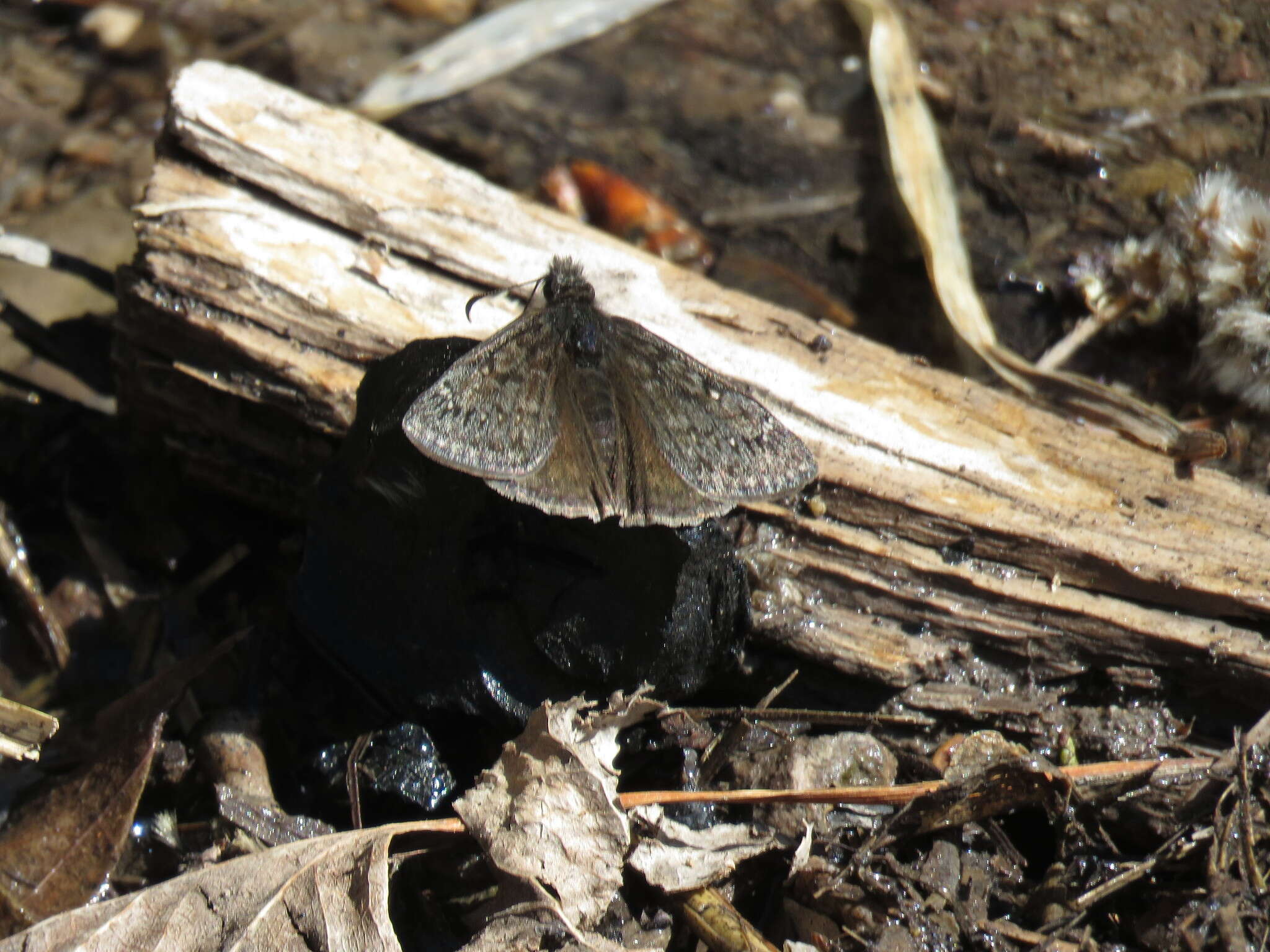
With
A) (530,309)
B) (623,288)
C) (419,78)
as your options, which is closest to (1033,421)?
(623,288)

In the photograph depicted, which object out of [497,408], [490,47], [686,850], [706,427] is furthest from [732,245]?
[686,850]

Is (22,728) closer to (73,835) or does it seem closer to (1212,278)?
(73,835)

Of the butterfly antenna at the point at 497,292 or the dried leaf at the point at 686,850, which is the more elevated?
the butterfly antenna at the point at 497,292

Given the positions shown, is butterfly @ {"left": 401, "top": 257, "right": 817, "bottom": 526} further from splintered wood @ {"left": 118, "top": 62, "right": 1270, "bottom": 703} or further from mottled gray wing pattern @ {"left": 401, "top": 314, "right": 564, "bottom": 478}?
splintered wood @ {"left": 118, "top": 62, "right": 1270, "bottom": 703}

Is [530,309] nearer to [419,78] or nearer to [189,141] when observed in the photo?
[189,141]

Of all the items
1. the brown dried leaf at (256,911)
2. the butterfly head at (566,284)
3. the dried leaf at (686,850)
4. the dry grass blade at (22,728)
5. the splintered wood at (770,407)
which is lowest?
the brown dried leaf at (256,911)

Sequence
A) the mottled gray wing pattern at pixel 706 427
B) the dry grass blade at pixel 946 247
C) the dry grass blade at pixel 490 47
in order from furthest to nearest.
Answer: the dry grass blade at pixel 490 47, the dry grass blade at pixel 946 247, the mottled gray wing pattern at pixel 706 427

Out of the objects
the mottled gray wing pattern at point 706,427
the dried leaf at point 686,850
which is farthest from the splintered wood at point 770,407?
the dried leaf at point 686,850

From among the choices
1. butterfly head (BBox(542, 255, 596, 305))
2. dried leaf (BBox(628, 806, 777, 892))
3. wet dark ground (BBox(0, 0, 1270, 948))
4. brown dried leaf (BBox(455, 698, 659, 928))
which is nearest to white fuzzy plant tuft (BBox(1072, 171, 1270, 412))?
wet dark ground (BBox(0, 0, 1270, 948))

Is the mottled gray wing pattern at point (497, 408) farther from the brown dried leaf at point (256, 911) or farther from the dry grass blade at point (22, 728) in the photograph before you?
the dry grass blade at point (22, 728)
